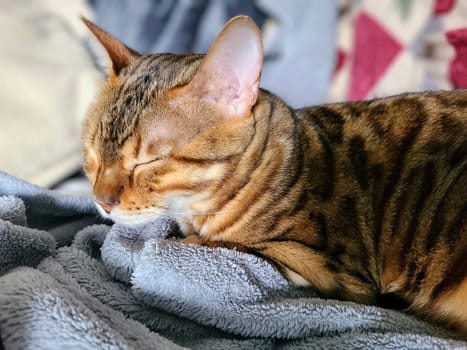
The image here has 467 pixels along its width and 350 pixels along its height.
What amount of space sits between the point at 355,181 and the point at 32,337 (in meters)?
0.57

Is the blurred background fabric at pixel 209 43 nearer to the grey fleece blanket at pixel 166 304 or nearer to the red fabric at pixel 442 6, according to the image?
the red fabric at pixel 442 6

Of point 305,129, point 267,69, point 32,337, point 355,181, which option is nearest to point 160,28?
point 267,69

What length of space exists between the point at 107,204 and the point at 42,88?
0.65m

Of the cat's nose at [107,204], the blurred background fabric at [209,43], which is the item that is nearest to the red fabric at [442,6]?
the blurred background fabric at [209,43]

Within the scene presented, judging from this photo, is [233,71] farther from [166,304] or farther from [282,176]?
[166,304]

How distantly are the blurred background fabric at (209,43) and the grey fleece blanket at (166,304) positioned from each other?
0.43 m

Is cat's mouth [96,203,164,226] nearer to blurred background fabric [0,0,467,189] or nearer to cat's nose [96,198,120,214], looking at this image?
cat's nose [96,198,120,214]

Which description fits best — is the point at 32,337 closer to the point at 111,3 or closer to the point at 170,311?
the point at 170,311

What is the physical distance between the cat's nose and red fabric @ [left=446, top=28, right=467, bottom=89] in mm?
795

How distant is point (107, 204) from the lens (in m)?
0.97

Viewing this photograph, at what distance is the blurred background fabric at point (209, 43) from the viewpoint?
137 centimetres

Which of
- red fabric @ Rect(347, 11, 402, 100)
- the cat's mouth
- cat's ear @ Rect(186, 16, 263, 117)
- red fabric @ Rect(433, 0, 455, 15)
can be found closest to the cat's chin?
the cat's mouth

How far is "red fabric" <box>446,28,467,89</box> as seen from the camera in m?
1.32

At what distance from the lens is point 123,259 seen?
0.99 m
